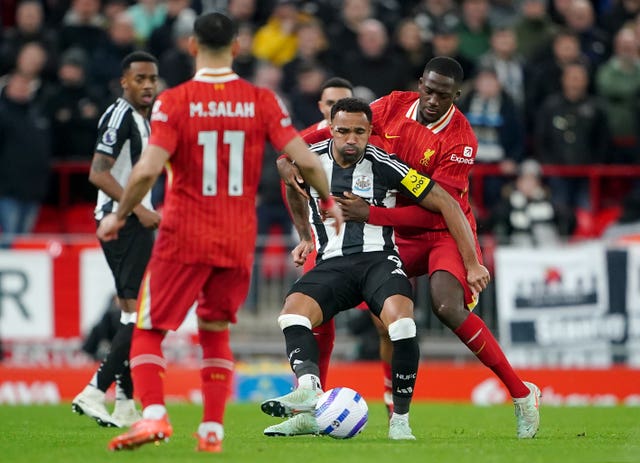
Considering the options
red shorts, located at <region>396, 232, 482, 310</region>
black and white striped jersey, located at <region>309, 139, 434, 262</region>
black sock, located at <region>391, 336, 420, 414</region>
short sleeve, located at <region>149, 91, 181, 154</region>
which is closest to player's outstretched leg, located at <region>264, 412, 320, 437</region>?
black sock, located at <region>391, 336, 420, 414</region>

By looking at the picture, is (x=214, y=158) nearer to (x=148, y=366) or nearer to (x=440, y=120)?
(x=148, y=366)

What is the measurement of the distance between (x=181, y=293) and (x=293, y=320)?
62.0 inches

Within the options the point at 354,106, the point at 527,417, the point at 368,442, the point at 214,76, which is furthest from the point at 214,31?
the point at 527,417

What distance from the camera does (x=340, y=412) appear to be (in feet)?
30.0

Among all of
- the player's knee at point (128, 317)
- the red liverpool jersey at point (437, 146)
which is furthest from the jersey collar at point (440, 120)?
the player's knee at point (128, 317)

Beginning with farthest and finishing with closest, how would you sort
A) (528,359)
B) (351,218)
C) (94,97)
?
1. (94,97)
2. (528,359)
3. (351,218)

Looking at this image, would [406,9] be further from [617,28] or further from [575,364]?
[575,364]

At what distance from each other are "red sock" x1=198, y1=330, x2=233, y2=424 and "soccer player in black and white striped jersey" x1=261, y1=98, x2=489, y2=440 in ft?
3.45

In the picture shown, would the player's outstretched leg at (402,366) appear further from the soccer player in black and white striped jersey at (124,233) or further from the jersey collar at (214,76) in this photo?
the soccer player in black and white striped jersey at (124,233)

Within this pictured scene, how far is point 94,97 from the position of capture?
17875mm

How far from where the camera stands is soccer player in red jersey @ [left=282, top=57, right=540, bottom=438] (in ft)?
32.0

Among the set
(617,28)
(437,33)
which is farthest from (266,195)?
(617,28)

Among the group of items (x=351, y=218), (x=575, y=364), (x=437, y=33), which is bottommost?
(x=575, y=364)

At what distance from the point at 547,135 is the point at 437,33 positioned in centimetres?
213
